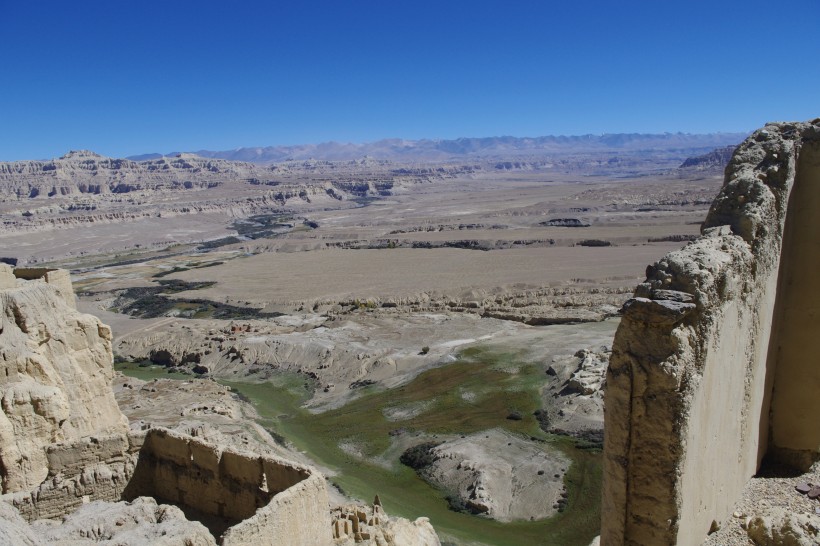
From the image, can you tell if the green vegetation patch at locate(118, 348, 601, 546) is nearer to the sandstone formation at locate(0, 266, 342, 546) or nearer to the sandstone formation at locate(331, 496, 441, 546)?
the sandstone formation at locate(331, 496, 441, 546)

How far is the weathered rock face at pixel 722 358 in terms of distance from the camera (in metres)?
6.14

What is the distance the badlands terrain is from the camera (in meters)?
20.7

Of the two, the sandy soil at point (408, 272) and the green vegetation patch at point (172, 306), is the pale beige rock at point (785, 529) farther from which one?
the sandy soil at point (408, 272)

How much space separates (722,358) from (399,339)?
30.2m

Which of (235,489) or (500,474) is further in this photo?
(500,474)

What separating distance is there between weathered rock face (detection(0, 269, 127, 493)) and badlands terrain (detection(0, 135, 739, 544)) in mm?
6018

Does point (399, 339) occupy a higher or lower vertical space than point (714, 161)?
lower

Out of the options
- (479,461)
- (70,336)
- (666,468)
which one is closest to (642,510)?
(666,468)

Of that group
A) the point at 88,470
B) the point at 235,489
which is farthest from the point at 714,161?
the point at 88,470

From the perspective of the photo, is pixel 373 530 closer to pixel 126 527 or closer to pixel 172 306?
pixel 126 527

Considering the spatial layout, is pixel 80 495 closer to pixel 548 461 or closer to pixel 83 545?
pixel 83 545

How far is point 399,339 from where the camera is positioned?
3650cm

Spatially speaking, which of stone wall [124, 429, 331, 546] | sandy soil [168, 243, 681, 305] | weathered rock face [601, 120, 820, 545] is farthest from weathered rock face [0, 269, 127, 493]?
sandy soil [168, 243, 681, 305]

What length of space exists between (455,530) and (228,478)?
359 inches
